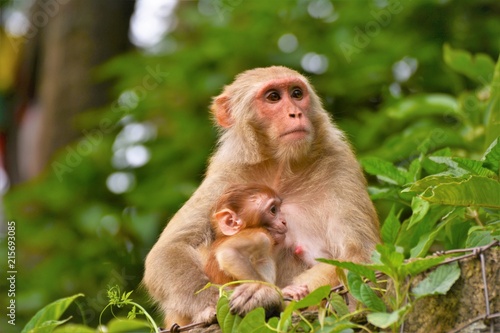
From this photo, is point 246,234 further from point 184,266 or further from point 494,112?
point 494,112

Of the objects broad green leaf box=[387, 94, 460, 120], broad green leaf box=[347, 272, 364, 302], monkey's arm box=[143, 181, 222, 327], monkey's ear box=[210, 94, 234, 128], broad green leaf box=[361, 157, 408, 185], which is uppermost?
broad green leaf box=[347, 272, 364, 302]

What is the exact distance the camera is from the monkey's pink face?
20.0ft

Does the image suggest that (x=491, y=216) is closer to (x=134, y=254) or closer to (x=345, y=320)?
(x=345, y=320)

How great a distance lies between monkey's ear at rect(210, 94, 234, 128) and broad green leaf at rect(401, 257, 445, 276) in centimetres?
307

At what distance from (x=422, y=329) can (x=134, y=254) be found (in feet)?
19.7

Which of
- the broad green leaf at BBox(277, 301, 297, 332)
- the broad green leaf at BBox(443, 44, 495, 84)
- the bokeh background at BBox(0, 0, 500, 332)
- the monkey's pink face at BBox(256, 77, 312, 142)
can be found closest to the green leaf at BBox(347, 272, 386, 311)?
the broad green leaf at BBox(277, 301, 297, 332)

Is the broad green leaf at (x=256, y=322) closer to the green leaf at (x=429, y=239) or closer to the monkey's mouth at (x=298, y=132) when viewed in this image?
the green leaf at (x=429, y=239)

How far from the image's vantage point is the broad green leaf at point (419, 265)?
3.83 metres

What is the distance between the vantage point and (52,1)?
13414 mm

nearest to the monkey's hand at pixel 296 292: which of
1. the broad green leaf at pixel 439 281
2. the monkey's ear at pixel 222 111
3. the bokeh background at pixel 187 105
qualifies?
the broad green leaf at pixel 439 281

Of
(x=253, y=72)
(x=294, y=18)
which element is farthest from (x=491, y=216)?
(x=294, y=18)

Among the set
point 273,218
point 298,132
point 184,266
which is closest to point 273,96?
point 298,132

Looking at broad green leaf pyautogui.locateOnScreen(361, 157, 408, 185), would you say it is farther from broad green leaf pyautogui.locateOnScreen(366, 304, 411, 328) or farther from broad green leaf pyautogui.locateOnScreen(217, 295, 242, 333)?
broad green leaf pyautogui.locateOnScreen(366, 304, 411, 328)

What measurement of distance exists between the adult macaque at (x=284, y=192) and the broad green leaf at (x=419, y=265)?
1359 mm
